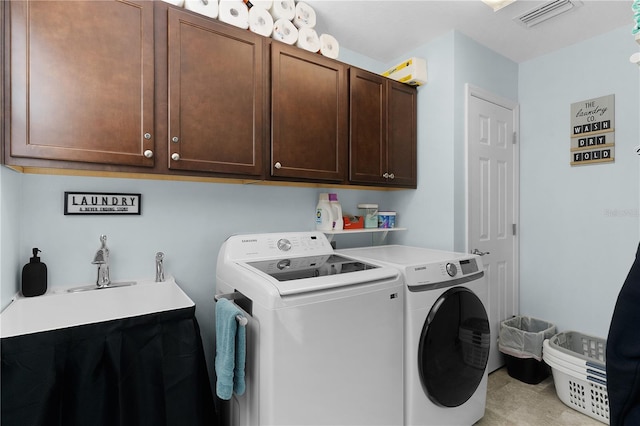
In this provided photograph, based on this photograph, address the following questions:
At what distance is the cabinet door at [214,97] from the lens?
1562mm

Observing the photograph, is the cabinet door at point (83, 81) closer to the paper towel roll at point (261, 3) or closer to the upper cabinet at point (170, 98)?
the upper cabinet at point (170, 98)

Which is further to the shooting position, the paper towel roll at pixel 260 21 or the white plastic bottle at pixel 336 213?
the white plastic bottle at pixel 336 213

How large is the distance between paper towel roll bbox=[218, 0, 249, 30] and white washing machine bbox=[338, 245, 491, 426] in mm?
1499

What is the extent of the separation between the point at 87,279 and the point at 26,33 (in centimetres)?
111

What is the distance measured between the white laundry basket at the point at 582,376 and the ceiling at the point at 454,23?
2.28 m

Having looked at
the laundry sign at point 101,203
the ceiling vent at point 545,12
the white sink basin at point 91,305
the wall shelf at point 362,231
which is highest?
the ceiling vent at point 545,12

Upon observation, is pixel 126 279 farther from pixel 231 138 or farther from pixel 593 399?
pixel 593 399

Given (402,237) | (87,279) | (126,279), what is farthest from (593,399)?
(87,279)

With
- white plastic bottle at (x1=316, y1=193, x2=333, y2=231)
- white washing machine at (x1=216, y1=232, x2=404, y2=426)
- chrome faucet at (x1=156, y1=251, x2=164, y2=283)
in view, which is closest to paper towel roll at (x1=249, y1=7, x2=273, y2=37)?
white plastic bottle at (x1=316, y1=193, x2=333, y2=231)

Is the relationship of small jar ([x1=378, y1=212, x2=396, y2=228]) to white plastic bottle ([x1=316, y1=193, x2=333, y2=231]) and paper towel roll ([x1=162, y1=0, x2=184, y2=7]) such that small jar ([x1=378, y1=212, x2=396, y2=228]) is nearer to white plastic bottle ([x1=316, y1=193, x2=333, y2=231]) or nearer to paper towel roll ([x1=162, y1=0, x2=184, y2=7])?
white plastic bottle ([x1=316, y1=193, x2=333, y2=231])

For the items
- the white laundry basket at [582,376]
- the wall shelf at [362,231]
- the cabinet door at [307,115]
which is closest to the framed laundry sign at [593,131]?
the white laundry basket at [582,376]

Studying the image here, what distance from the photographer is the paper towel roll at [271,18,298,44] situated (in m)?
Result: 1.91

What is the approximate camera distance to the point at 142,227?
1.79 m

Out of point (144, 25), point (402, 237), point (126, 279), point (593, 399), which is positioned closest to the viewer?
point (144, 25)
